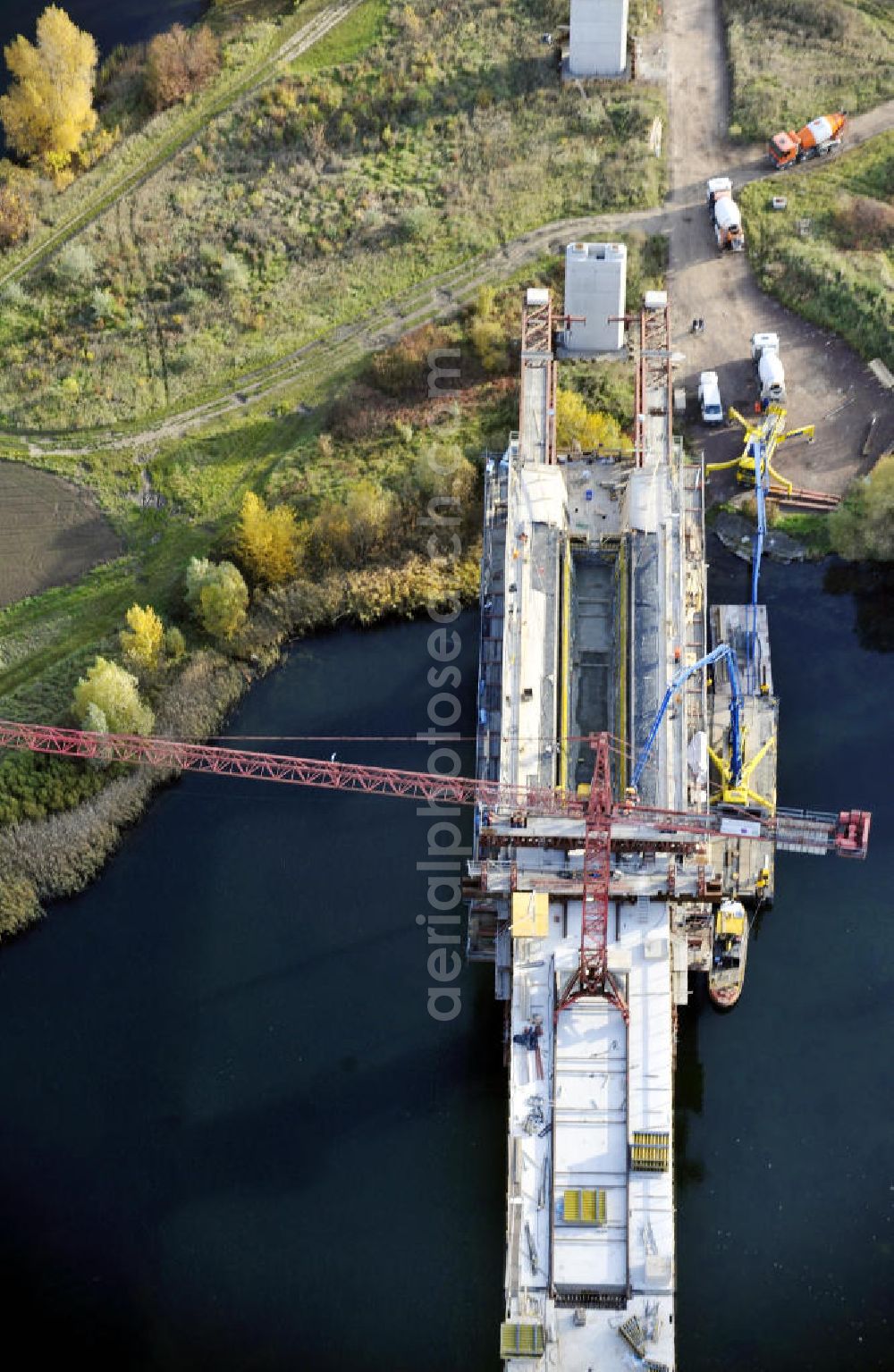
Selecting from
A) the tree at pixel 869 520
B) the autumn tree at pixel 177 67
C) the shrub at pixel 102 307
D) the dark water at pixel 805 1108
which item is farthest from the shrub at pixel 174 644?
the autumn tree at pixel 177 67

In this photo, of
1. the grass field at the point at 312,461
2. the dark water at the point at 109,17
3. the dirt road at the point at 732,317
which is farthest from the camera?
the dark water at the point at 109,17

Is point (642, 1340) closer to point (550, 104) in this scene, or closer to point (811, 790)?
point (811, 790)

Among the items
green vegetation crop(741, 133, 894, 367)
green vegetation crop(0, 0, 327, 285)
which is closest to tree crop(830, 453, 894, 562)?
green vegetation crop(741, 133, 894, 367)

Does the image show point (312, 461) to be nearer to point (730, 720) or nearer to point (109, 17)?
point (730, 720)

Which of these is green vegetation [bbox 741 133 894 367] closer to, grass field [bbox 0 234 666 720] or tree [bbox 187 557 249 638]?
grass field [bbox 0 234 666 720]

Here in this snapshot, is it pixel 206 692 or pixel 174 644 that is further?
pixel 174 644

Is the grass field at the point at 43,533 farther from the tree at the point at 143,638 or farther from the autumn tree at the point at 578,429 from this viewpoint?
the autumn tree at the point at 578,429

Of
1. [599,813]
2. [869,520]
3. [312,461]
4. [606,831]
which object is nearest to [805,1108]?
[606,831]

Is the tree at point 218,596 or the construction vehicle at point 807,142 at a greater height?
the construction vehicle at point 807,142
